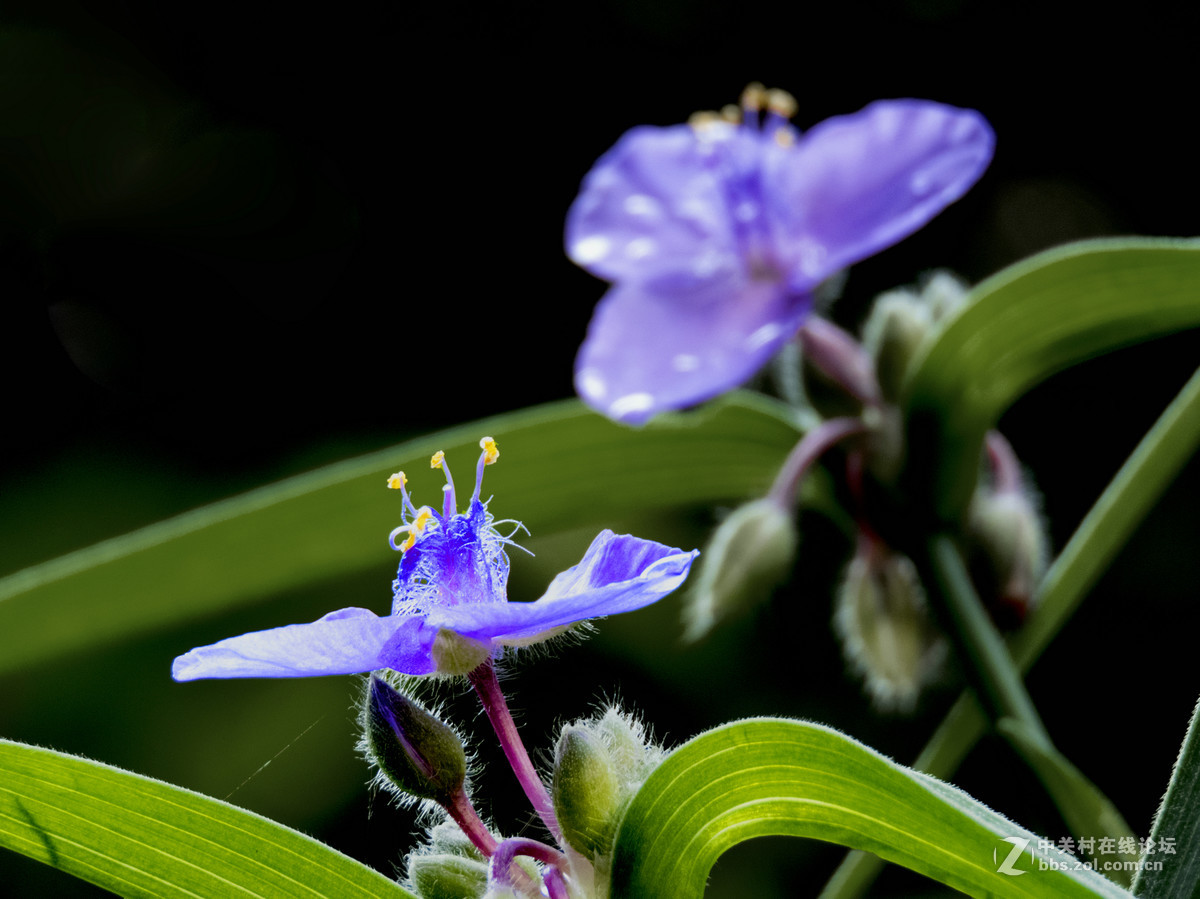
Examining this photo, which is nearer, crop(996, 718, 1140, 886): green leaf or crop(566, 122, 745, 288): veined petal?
crop(996, 718, 1140, 886): green leaf

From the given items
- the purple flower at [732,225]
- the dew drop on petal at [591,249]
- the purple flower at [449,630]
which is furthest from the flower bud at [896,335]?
the purple flower at [449,630]

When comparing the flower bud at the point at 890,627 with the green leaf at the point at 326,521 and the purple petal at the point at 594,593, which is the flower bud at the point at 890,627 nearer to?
the green leaf at the point at 326,521

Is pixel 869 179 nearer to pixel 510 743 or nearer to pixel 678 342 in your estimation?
pixel 678 342

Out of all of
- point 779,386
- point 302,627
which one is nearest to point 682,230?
point 779,386

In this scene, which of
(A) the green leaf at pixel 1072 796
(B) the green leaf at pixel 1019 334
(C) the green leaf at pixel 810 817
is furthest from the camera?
(B) the green leaf at pixel 1019 334

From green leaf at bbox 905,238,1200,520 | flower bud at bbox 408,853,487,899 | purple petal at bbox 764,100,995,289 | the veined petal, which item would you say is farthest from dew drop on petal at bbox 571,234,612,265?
flower bud at bbox 408,853,487,899

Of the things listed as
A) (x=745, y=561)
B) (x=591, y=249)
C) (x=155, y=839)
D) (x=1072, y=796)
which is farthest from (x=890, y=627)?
(x=155, y=839)

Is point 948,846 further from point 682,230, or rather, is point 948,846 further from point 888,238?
point 682,230

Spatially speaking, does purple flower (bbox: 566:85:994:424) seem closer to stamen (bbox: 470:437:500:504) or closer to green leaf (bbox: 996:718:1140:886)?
stamen (bbox: 470:437:500:504)
